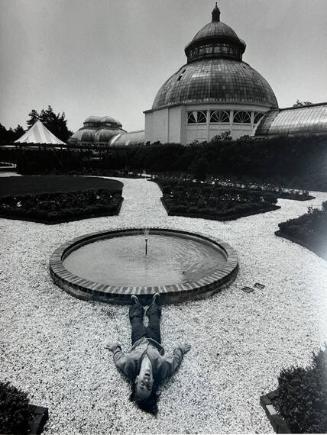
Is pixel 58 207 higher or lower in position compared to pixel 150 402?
higher

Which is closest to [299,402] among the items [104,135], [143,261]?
[143,261]

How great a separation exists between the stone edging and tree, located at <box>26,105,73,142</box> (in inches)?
3477

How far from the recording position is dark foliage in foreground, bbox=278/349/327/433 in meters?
3.57

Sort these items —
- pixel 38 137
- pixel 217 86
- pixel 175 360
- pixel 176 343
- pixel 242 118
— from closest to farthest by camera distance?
pixel 175 360 → pixel 176 343 → pixel 38 137 → pixel 217 86 → pixel 242 118

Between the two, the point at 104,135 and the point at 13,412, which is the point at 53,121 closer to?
the point at 104,135

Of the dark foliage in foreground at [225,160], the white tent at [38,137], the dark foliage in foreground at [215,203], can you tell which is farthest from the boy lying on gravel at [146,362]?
the white tent at [38,137]

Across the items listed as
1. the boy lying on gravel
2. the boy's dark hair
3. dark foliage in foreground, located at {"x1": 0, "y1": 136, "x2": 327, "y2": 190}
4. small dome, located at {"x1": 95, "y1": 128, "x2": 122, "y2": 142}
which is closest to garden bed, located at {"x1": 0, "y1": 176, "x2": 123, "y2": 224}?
the boy lying on gravel

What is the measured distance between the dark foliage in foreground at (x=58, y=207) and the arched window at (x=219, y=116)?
36212 millimetres

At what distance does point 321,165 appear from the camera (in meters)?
25.6

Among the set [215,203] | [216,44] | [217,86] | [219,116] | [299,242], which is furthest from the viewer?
[216,44]

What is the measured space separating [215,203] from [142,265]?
27.5 ft

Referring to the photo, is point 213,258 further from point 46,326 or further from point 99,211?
point 99,211

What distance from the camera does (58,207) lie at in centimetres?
1450

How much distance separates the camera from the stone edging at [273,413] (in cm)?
371
